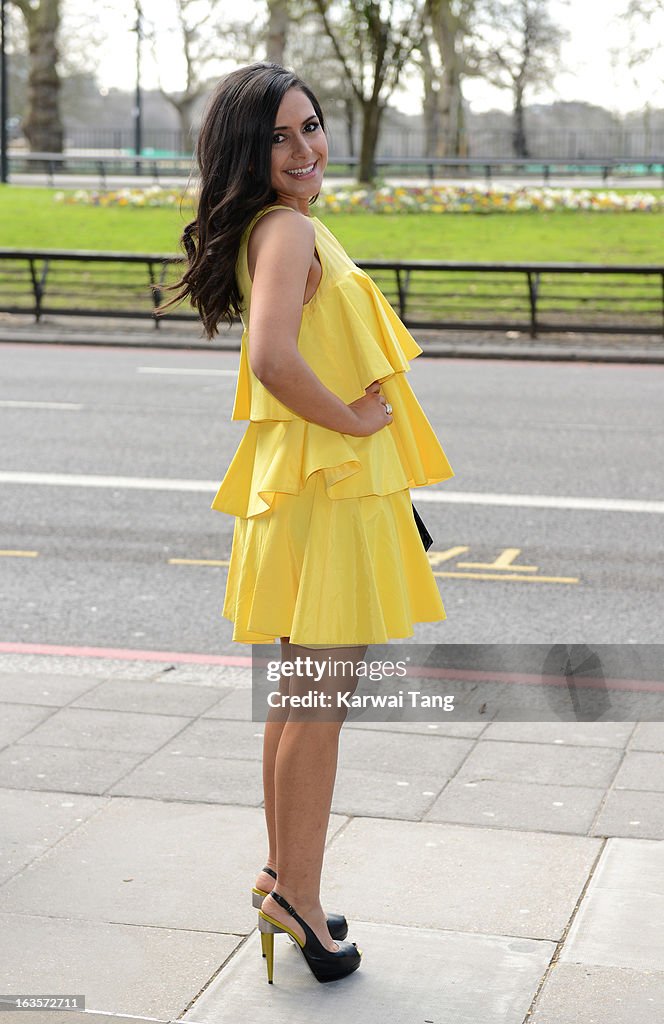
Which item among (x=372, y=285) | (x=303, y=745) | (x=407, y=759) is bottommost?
(x=407, y=759)

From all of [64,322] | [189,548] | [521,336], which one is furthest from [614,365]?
[189,548]

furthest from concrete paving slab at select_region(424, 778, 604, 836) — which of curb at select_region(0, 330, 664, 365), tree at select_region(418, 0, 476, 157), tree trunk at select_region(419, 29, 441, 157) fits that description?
tree trunk at select_region(419, 29, 441, 157)

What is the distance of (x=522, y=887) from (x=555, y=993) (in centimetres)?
57

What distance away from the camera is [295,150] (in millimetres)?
3012

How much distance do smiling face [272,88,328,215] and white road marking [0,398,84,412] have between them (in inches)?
376

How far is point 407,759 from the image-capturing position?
4570mm

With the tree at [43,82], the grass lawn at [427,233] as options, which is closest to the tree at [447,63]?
the tree at [43,82]

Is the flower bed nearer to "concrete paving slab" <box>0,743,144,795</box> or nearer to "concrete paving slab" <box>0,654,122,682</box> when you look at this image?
"concrete paving slab" <box>0,654,122,682</box>

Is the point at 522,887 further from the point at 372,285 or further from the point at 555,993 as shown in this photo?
the point at 372,285

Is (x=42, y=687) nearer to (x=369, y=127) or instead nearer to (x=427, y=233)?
(x=427, y=233)

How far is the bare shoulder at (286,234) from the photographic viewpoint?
9.48 ft

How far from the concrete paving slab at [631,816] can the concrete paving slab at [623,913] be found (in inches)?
3.1

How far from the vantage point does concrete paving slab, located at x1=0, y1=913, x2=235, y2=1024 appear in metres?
3.02

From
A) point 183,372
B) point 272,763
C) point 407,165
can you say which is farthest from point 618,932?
point 407,165
